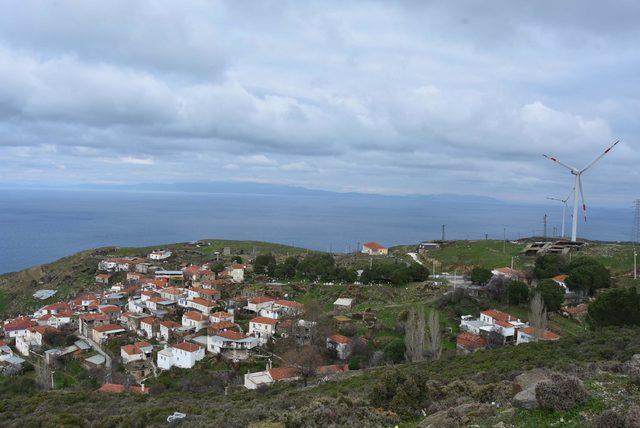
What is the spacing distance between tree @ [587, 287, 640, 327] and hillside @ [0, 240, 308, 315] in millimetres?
58861

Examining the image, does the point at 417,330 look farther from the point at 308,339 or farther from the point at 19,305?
the point at 19,305

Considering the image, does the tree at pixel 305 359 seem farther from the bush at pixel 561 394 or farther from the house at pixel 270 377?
the bush at pixel 561 394

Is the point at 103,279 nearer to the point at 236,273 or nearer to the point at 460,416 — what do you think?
the point at 236,273

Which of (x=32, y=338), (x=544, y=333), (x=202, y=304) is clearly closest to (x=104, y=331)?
(x=32, y=338)

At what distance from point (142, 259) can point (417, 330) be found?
59.5 metres

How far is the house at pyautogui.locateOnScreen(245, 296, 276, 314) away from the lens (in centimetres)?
4522

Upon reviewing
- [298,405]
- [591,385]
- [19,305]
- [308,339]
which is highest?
[591,385]

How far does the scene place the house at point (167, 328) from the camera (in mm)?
41250

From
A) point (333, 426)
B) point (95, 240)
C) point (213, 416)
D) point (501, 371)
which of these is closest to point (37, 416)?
point (213, 416)

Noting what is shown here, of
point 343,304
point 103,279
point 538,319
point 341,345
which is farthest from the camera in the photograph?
point 103,279

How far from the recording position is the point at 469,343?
3131cm

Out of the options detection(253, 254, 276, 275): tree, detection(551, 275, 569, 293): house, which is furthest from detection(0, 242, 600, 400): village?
detection(253, 254, 276, 275): tree

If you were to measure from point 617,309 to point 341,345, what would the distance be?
19.1 m

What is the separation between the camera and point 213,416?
53.1ft
